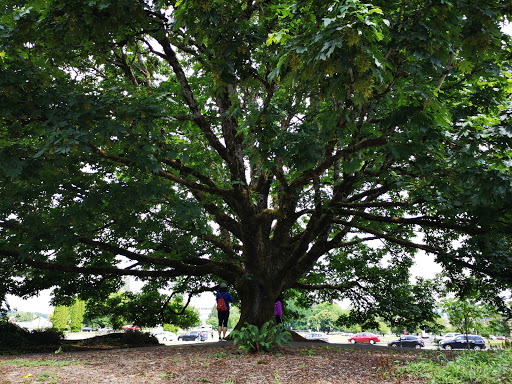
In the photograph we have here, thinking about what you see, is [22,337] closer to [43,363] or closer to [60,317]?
[43,363]

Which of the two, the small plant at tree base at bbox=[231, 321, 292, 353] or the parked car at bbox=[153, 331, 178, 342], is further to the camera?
the parked car at bbox=[153, 331, 178, 342]

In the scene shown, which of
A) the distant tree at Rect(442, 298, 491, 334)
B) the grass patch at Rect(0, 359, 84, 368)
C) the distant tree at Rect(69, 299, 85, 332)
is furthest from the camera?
the distant tree at Rect(69, 299, 85, 332)

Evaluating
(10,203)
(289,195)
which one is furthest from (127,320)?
(289,195)

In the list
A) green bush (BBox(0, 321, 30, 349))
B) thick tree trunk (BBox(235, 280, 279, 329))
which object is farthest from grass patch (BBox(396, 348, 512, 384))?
green bush (BBox(0, 321, 30, 349))

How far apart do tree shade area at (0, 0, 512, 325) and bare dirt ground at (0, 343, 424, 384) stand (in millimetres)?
2547

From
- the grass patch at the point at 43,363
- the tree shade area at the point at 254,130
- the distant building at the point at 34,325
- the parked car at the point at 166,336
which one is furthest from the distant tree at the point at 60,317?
the grass patch at the point at 43,363

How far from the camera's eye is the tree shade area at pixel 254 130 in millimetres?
4332

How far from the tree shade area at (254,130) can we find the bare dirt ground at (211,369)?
2547 millimetres

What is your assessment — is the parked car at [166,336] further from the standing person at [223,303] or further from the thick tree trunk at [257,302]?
the thick tree trunk at [257,302]

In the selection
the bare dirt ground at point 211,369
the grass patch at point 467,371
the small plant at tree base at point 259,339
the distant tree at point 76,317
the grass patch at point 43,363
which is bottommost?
the distant tree at point 76,317

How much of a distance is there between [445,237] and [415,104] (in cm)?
668

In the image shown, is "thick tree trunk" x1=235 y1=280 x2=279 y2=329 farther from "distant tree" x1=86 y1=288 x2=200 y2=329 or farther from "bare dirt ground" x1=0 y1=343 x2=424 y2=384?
"distant tree" x1=86 y1=288 x2=200 y2=329

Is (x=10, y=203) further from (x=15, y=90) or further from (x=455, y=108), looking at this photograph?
(x=455, y=108)

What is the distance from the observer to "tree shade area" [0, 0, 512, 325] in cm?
433
